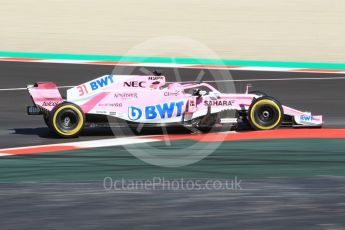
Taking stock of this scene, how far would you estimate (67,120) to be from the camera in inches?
549

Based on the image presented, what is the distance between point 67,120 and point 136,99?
3.97ft

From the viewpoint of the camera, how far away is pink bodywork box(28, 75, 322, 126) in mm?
14055

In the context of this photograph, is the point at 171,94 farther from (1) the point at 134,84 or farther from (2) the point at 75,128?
(2) the point at 75,128

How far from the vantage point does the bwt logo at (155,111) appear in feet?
46.2

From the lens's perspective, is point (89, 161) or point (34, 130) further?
point (34, 130)

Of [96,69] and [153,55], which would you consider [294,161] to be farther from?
[153,55]

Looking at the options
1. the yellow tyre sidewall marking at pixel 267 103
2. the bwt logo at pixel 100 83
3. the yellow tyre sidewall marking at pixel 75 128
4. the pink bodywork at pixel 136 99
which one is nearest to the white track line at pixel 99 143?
the yellow tyre sidewall marking at pixel 75 128

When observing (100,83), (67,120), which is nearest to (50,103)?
(67,120)

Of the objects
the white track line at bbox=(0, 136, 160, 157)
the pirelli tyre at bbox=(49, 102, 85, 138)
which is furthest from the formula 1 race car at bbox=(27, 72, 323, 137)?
the white track line at bbox=(0, 136, 160, 157)

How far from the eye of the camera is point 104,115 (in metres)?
14.1

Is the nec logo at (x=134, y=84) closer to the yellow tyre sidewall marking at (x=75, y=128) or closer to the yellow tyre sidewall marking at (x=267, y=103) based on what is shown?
the yellow tyre sidewall marking at (x=75, y=128)

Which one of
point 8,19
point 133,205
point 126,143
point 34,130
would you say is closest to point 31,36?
point 8,19

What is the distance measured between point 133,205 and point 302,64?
676 inches

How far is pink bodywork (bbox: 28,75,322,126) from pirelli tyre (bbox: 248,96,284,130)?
1.56ft
